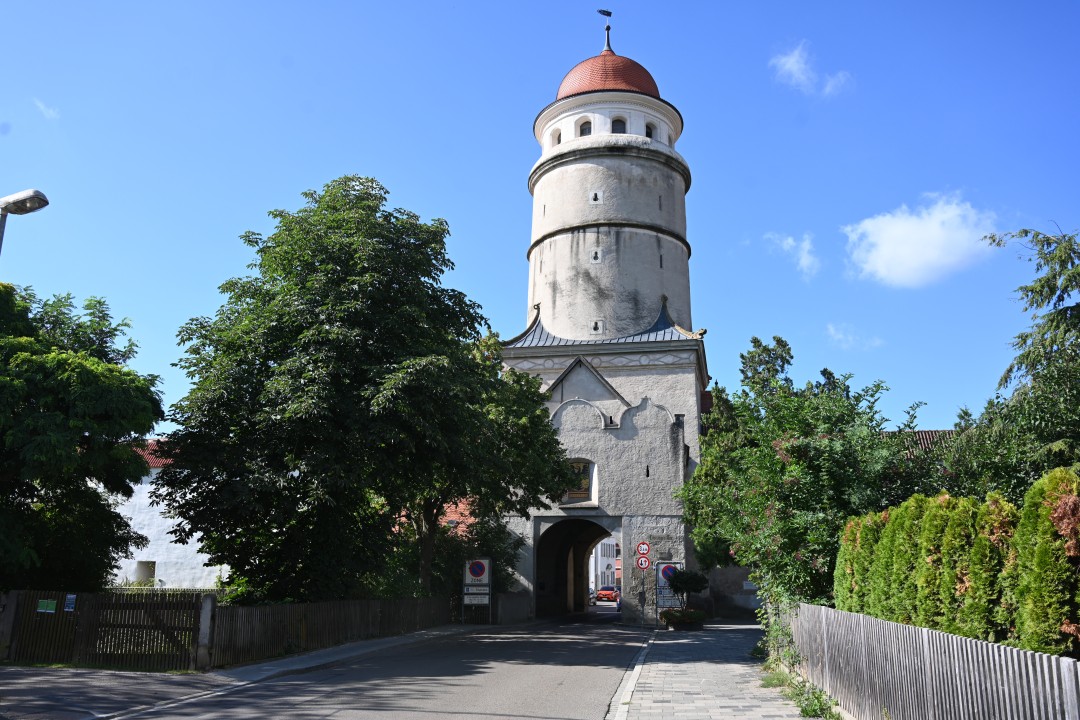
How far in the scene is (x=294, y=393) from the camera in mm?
17562

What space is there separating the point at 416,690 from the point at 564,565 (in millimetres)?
30367

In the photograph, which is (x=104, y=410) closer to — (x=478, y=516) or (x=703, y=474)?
(x=478, y=516)

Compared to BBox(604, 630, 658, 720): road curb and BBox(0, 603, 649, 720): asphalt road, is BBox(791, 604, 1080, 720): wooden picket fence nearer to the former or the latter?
BBox(604, 630, 658, 720): road curb

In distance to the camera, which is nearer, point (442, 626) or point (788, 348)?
point (442, 626)

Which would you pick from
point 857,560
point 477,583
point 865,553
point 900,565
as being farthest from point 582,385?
point 900,565

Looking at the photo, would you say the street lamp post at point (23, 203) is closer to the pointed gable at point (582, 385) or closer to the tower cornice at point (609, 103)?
the pointed gable at point (582, 385)

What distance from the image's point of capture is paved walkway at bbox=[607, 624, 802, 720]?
10.8 metres

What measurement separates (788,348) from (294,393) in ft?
123

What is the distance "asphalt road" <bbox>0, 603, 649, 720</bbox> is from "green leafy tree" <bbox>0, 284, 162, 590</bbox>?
3.65 metres

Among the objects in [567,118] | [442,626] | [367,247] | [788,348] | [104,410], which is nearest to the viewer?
[104,410]

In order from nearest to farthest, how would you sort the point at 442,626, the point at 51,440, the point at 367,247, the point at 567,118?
the point at 51,440 → the point at 367,247 → the point at 442,626 → the point at 567,118

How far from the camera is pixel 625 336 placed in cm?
3841

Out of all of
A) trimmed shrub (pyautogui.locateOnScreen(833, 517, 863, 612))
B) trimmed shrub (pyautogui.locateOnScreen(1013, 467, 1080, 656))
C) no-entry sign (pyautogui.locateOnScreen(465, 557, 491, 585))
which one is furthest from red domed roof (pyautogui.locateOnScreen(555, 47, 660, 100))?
trimmed shrub (pyautogui.locateOnScreen(1013, 467, 1080, 656))

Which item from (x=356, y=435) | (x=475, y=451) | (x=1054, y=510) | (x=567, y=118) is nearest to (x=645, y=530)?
(x=475, y=451)
